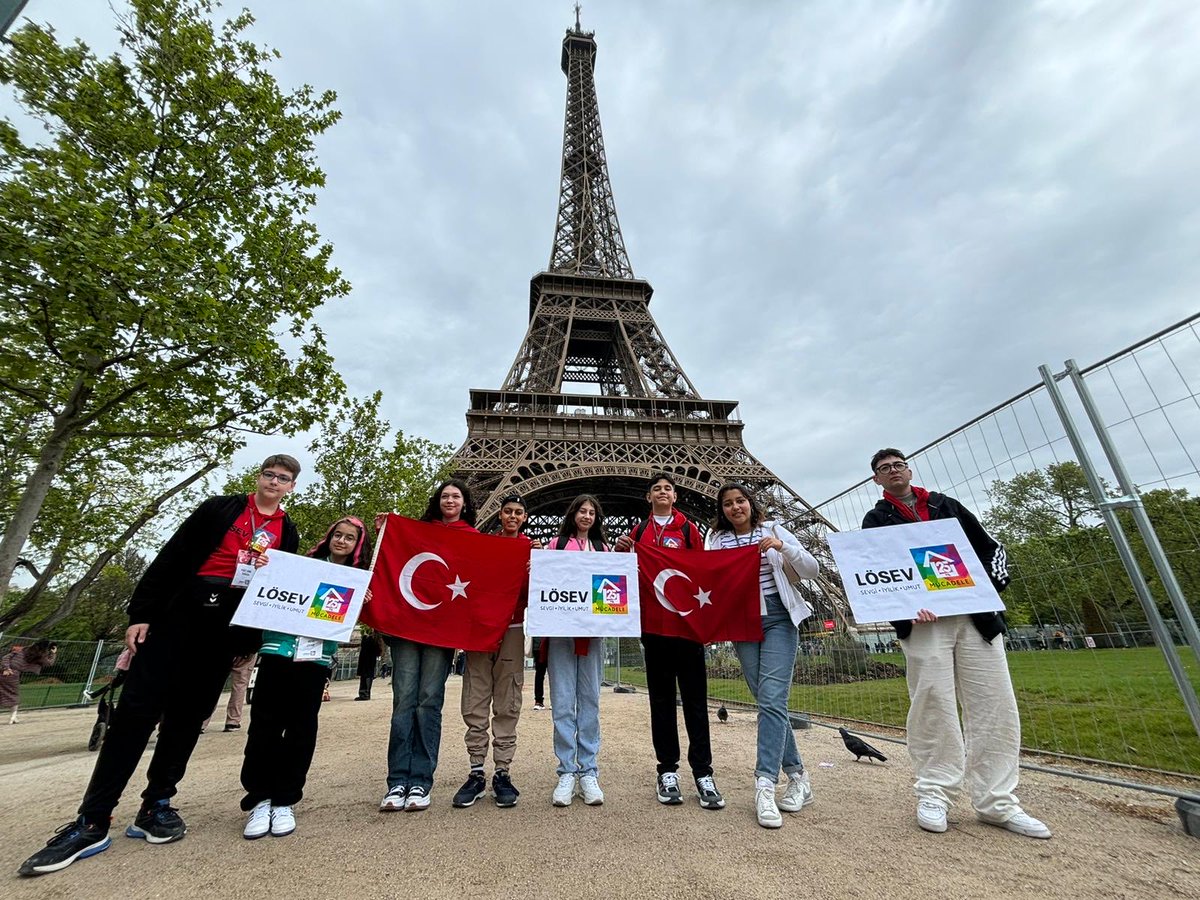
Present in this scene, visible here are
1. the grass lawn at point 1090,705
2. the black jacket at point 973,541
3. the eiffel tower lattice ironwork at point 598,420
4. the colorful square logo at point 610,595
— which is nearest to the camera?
the black jacket at point 973,541

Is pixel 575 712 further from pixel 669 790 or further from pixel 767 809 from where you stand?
pixel 767 809

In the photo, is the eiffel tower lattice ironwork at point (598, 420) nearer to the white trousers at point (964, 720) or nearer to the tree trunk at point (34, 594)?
the tree trunk at point (34, 594)

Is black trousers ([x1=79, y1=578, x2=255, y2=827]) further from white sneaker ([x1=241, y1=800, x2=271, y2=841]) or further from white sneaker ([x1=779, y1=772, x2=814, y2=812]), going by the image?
white sneaker ([x1=779, y1=772, x2=814, y2=812])

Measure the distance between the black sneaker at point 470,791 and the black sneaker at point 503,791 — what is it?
0.16 m

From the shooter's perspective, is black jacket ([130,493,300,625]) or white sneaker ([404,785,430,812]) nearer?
black jacket ([130,493,300,625])

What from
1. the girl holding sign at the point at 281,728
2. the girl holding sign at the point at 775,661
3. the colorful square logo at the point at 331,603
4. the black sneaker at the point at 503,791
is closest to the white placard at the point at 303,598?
the colorful square logo at the point at 331,603

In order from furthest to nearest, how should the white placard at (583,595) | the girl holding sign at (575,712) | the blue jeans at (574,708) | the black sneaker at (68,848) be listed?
the white placard at (583,595) < the blue jeans at (574,708) < the girl holding sign at (575,712) < the black sneaker at (68,848)

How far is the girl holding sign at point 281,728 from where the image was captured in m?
2.99

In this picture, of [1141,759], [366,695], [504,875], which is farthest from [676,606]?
[366,695]

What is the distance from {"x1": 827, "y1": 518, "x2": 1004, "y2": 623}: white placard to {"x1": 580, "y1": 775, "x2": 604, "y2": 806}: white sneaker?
6.60ft

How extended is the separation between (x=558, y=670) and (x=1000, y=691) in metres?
2.66

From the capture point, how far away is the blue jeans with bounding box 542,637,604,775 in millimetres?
3477

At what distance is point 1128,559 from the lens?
3193 millimetres

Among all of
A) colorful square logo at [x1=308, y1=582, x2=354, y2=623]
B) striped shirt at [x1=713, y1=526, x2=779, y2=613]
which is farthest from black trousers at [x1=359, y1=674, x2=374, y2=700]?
striped shirt at [x1=713, y1=526, x2=779, y2=613]
